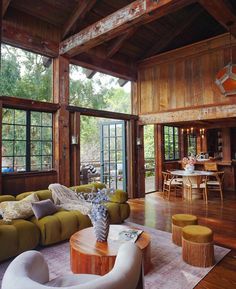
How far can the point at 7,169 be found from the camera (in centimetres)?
431

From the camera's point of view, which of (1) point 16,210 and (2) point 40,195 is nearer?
(1) point 16,210

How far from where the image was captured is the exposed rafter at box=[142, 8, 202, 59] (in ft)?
19.6

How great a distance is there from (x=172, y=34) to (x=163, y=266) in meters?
5.87

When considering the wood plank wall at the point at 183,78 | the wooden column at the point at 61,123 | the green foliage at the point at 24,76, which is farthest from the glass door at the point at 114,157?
the green foliage at the point at 24,76

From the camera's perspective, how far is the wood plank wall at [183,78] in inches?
206

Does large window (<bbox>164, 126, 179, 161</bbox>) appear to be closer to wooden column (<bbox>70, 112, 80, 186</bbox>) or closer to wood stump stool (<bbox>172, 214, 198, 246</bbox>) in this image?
wooden column (<bbox>70, 112, 80, 186</bbox>)

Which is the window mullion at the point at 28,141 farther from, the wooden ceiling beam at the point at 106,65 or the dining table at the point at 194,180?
the dining table at the point at 194,180

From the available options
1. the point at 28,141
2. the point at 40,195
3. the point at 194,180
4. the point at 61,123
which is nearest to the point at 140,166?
the point at 194,180

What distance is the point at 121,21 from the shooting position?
A: 3768mm

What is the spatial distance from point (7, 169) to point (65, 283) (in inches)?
127

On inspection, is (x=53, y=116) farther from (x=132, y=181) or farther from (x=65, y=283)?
(x=65, y=283)

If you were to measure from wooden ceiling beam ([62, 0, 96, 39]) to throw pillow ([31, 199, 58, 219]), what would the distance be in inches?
145

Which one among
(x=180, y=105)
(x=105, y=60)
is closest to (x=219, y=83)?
(x=180, y=105)

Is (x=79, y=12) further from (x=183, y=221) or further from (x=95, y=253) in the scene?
(x=95, y=253)
